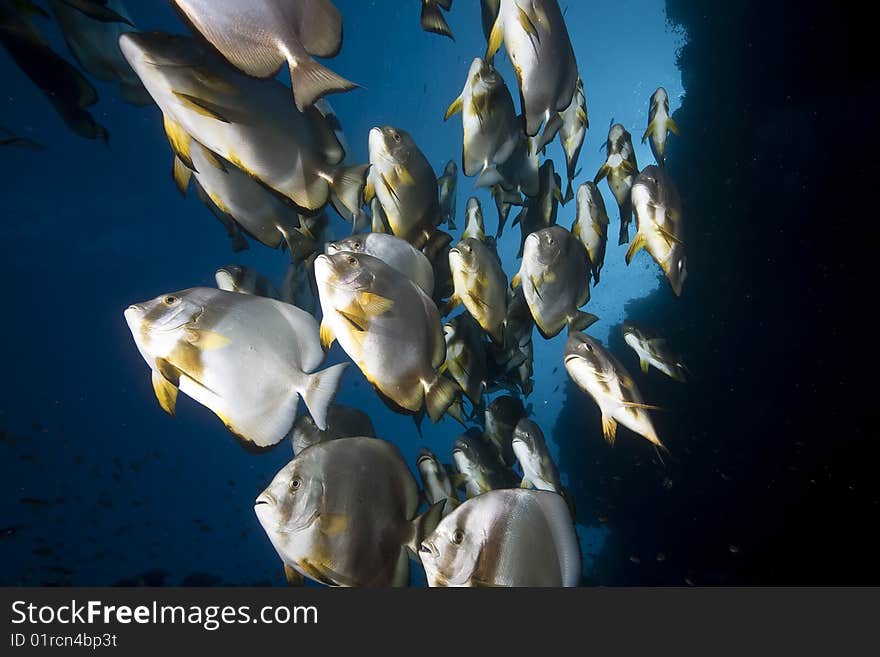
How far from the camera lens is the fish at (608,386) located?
263 cm

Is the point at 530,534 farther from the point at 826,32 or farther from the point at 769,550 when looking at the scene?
the point at 826,32

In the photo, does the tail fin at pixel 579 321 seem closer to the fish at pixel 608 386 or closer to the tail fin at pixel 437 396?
the fish at pixel 608 386

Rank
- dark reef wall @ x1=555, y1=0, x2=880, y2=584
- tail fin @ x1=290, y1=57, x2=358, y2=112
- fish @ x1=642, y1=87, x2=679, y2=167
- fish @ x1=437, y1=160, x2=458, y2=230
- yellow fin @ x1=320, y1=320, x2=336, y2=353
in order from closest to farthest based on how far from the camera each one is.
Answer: tail fin @ x1=290, y1=57, x2=358, y2=112 → yellow fin @ x1=320, y1=320, x2=336, y2=353 → fish @ x1=642, y1=87, x2=679, y2=167 → fish @ x1=437, y1=160, x2=458, y2=230 → dark reef wall @ x1=555, y1=0, x2=880, y2=584

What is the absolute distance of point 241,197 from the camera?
218cm

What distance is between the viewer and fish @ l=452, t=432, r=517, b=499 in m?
3.88

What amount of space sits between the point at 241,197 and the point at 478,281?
4.26 ft

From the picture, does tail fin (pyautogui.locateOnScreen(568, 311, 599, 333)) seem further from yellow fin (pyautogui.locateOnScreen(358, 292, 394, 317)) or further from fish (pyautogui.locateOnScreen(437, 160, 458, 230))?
fish (pyautogui.locateOnScreen(437, 160, 458, 230))

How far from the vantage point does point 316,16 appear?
1700 mm

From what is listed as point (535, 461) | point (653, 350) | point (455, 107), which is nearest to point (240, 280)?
point (455, 107)

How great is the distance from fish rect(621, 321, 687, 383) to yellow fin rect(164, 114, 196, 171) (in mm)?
3749

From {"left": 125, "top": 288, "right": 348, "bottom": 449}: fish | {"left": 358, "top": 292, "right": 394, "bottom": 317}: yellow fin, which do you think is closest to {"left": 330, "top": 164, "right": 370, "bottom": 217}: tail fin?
{"left": 358, "top": 292, "right": 394, "bottom": 317}: yellow fin

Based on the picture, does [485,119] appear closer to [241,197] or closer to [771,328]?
[241,197]

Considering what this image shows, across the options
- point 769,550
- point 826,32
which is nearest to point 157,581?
point 769,550

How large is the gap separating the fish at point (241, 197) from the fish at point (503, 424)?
94.0 inches
